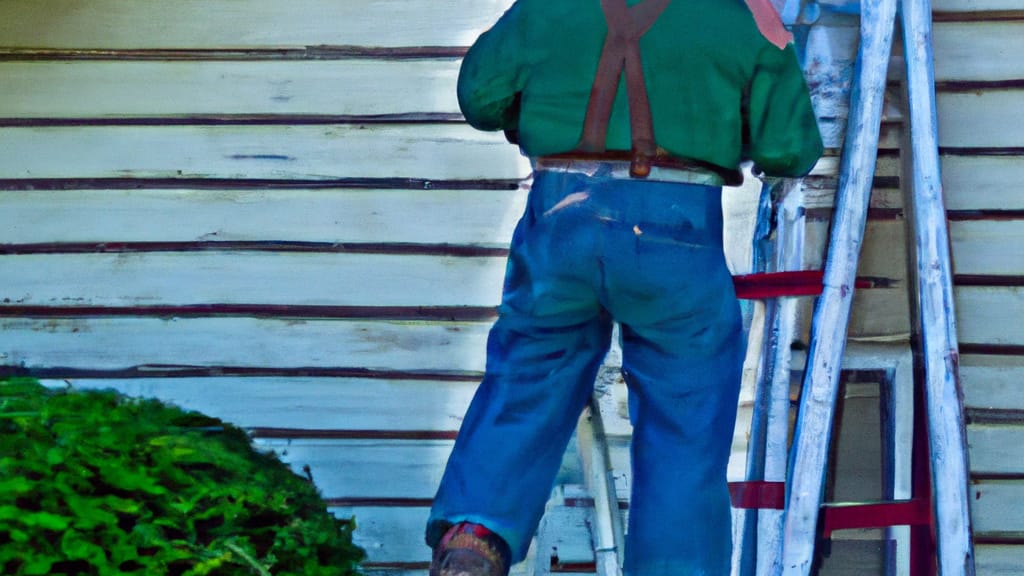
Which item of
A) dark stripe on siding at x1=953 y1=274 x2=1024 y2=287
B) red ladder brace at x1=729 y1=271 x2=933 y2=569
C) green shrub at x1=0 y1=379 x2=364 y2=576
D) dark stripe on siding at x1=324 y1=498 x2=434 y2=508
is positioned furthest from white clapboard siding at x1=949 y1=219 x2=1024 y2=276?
green shrub at x1=0 y1=379 x2=364 y2=576

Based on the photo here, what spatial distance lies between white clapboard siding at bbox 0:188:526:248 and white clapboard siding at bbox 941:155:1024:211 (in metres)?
1.22

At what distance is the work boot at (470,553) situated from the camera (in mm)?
2503

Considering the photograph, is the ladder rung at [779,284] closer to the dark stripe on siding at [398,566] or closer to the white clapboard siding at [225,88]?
the white clapboard siding at [225,88]

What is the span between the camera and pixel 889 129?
339 cm

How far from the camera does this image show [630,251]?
2.50m

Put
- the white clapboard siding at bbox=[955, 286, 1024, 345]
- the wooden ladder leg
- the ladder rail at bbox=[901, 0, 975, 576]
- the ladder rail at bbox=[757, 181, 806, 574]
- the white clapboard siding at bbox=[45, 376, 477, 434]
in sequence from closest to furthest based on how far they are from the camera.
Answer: the wooden ladder leg, the ladder rail at bbox=[901, 0, 975, 576], the ladder rail at bbox=[757, 181, 806, 574], the white clapboard siding at bbox=[955, 286, 1024, 345], the white clapboard siding at bbox=[45, 376, 477, 434]

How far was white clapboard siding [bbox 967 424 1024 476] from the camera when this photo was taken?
359 centimetres

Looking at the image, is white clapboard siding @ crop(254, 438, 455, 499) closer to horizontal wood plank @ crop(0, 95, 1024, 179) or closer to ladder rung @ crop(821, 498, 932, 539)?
horizontal wood plank @ crop(0, 95, 1024, 179)

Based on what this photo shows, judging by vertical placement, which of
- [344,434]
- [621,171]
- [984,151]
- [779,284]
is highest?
[984,151]

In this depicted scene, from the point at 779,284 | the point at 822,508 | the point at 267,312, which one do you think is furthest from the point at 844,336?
the point at 267,312

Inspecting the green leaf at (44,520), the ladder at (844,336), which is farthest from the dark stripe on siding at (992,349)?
the green leaf at (44,520)

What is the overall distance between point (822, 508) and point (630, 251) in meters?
0.99

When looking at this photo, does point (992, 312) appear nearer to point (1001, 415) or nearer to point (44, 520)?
point (1001, 415)

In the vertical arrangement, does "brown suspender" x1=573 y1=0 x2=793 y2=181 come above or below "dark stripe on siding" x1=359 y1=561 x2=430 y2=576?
above
